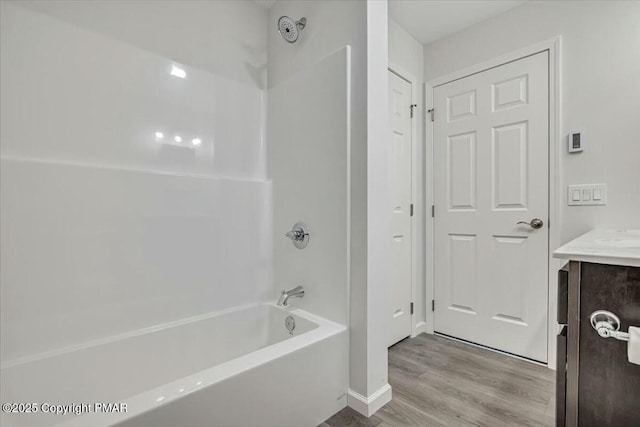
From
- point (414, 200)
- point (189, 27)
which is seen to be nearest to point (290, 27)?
point (189, 27)

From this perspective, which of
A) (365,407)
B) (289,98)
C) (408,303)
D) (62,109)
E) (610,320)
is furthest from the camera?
(408,303)

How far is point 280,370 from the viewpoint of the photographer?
48.9 inches

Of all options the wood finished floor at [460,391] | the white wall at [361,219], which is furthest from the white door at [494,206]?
the white wall at [361,219]

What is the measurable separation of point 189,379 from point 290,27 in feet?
5.98

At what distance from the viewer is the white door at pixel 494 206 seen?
201 centimetres

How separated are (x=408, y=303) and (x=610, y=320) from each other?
1.70 m

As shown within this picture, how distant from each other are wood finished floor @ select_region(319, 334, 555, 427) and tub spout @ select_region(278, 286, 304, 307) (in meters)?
0.62

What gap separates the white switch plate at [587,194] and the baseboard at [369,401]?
1.60m

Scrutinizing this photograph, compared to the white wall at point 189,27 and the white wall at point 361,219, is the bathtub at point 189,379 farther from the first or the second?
the white wall at point 189,27

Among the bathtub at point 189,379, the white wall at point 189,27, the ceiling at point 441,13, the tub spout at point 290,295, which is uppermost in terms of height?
the ceiling at point 441,13

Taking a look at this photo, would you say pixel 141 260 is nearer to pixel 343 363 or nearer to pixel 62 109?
pixel 62 109

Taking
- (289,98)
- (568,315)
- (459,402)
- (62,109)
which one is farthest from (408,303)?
(62,109)

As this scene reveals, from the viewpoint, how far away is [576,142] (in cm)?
185

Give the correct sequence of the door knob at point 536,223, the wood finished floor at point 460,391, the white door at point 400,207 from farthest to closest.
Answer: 1. the white door at point 400,207
2. the door knob at point 536,223
3. the wood finished floor at point 460,391
